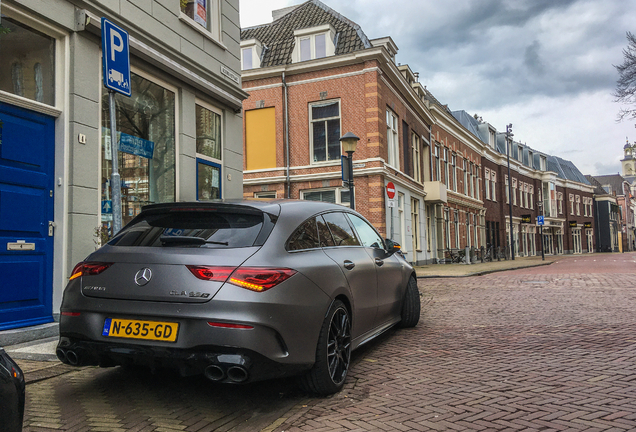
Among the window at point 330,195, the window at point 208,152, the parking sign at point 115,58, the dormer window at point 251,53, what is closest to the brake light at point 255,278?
the parking sign at point 115,58

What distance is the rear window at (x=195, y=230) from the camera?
3596 millimetres

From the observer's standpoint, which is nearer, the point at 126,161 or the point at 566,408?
the point at 566,408

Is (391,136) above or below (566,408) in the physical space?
above

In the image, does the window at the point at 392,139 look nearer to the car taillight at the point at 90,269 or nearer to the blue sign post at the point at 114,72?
the blue sign post at the point at 114,72

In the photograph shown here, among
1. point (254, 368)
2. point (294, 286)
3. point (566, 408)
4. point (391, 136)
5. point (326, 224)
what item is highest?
point (391, 136)

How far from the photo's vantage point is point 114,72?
200 inches

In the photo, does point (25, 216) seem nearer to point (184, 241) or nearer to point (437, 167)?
point (184, 241)

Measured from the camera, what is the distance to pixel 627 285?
1259 centimetres

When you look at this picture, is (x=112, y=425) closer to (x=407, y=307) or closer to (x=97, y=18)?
(x=407, y=307)

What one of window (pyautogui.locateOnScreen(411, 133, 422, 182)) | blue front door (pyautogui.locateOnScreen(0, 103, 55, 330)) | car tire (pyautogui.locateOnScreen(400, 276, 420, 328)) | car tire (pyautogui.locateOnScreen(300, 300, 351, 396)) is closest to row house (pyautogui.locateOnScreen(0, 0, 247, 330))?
blue front door (pyautogui.locateOnScreen(0, 103, 55, 330))

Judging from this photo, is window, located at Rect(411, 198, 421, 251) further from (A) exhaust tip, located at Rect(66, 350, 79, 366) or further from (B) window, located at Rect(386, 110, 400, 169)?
(A) exhaust tip, located at Rect(66, 350, 79, 366)

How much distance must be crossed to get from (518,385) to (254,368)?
2.17m

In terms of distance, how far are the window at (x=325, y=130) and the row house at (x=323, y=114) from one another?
41mm

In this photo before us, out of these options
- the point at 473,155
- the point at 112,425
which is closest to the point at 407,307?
the point at 112,425
